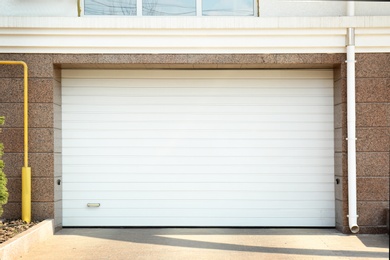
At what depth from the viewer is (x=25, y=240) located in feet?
26.5

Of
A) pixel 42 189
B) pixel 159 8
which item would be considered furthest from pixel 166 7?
pixel 42 189

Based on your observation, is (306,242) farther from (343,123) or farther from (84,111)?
(84,111)

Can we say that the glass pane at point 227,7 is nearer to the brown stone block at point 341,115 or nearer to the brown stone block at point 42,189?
the brown stone block at point 341,115

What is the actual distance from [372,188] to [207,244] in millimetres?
2875

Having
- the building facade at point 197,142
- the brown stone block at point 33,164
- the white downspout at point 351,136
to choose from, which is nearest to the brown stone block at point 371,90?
the white downspout at point 351,136

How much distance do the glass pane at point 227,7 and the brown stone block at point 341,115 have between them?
213 cm

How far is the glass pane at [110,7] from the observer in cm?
981

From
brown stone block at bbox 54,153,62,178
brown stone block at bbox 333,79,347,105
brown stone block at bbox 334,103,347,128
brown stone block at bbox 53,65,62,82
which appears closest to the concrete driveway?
brown stone block at bbox 54,153,62,178

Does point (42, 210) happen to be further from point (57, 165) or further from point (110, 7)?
point (110, 7)

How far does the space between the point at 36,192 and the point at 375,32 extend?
19.9 ft

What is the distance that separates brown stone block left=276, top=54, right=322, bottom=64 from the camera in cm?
959

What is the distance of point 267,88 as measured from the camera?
33.3ft

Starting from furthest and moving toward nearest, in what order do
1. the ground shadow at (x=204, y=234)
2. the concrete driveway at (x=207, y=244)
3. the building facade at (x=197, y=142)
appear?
the building facade at (x=197, y=142), the ground shadow at (x=204, y=234), the concrete driveway at (x=207, y=244)

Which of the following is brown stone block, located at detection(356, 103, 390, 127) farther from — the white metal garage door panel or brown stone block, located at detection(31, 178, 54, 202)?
brown stone block, located at detection(31, 178, 54, 202)
